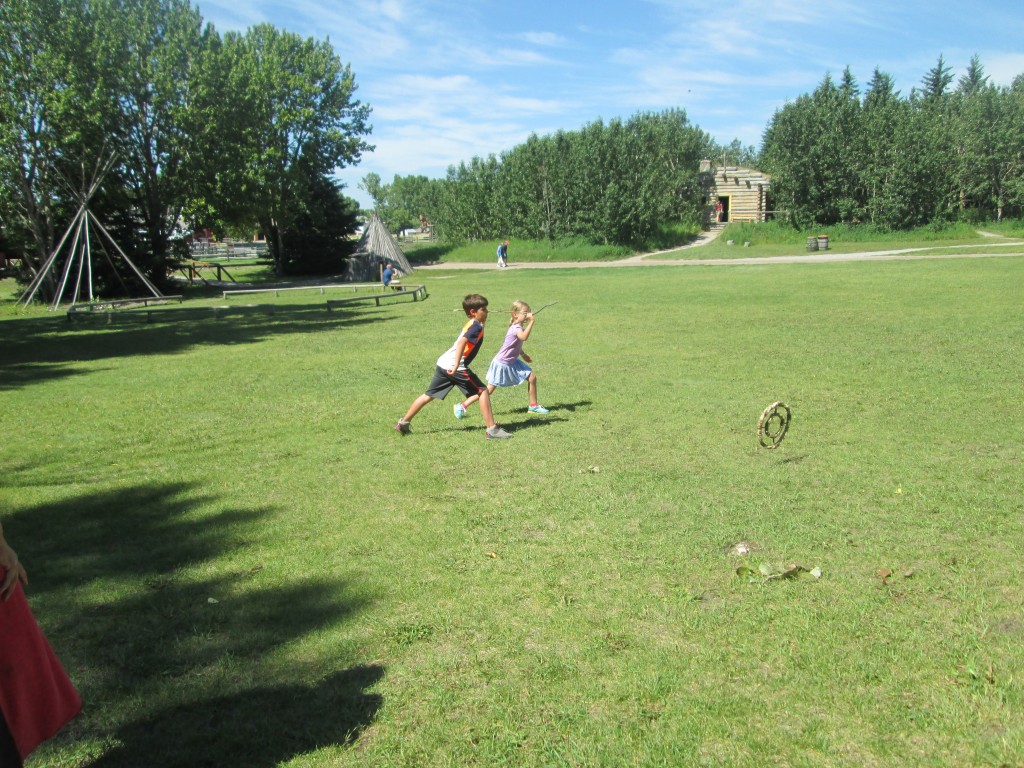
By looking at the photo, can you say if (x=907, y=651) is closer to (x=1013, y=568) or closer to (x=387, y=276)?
(x=1013, y=568)

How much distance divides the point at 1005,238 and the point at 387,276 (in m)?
33.8

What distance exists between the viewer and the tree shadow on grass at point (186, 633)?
3.38 meters

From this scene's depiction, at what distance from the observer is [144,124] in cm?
3409

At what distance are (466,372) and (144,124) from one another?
32.0 m

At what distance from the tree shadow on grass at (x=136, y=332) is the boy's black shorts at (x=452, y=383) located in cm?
818

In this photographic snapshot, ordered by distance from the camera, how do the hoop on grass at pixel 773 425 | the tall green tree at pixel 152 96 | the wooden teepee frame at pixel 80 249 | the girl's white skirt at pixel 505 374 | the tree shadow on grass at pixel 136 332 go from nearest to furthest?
1. the hoop on grass at pixel 773 425
2. the girl's white skirt at pixel 505 374
3. the tree shadow on grass at pixel 136 332
4. the wooden teepee frame at pixel 80 249
5. the tall green tree at pixel 152 96

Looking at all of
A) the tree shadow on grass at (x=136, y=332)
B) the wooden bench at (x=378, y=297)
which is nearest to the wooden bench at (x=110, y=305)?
the tree shadow on grass at (x=136, y=332)

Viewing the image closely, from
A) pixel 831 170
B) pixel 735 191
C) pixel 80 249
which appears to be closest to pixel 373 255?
pixel 80 249

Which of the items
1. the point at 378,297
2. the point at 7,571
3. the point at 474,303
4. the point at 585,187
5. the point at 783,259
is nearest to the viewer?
the point at 7,571

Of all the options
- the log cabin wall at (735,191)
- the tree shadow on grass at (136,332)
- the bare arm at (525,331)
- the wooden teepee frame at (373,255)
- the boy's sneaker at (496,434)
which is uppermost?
the log cabin wall at (735,191)

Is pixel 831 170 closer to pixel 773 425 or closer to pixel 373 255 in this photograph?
pixel 373 255

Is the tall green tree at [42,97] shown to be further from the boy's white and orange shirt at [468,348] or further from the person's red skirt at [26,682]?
the person's red skirt at [26,682]

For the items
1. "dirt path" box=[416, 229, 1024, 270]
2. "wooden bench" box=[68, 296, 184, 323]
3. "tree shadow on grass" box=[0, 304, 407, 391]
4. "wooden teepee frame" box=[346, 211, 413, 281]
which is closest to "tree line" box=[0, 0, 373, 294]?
"wooden teepee frame" box=[346, 211, 413, 281]

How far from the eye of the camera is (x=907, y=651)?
153 inches
